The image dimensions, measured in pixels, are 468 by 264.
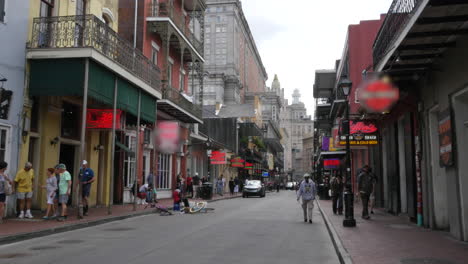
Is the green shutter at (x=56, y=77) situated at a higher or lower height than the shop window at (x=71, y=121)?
higher

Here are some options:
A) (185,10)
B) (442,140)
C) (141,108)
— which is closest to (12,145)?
(141,108)

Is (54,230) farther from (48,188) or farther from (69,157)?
(69,157)

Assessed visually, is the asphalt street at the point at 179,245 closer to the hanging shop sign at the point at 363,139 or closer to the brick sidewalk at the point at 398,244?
the brick sidewalk at the point at 398,244

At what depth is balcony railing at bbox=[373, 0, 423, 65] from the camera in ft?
32.2

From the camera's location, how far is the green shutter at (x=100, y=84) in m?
14.8

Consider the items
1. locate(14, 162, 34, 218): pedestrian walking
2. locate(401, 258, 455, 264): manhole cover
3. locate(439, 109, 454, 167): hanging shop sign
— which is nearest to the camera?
locate(401, 258, 455, 264): manhole cover

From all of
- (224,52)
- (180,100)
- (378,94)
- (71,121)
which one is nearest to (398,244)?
(378,94)

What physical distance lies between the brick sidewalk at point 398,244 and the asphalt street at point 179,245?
1.85 ft

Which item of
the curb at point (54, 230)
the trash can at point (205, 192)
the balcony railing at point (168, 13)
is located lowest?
the curb at point (54, 230)

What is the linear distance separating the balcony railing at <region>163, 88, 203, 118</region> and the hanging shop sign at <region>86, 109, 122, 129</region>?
6.78 metres

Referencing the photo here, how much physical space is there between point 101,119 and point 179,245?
9.32 m

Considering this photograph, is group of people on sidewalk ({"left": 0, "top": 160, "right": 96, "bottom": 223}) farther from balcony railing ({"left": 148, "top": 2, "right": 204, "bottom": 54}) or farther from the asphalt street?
balcony railing ({"left": 148, "top": 2, "right": 204, "bottom": 54})

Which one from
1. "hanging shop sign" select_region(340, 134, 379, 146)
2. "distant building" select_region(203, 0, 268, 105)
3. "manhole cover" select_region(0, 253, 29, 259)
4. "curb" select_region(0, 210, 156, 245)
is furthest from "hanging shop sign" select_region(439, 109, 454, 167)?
"distant building" select_region(203, 0, 268, 105)

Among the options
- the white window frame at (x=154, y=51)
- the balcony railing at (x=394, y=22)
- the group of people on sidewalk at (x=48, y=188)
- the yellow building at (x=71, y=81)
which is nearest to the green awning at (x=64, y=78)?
the yellow building at (x=71, y=81)
